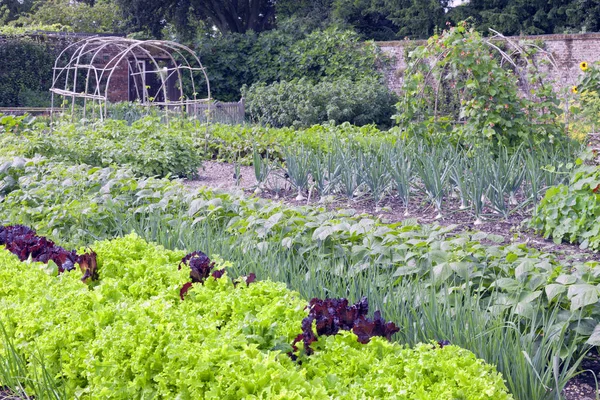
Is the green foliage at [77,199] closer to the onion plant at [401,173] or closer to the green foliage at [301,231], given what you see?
the green foliage at [301,231]

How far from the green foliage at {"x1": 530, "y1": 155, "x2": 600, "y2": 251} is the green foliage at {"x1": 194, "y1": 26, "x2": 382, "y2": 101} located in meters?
11.9

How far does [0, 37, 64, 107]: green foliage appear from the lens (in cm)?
1758

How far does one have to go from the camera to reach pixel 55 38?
1845 cm

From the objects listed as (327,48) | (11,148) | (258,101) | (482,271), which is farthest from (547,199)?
(327,48)

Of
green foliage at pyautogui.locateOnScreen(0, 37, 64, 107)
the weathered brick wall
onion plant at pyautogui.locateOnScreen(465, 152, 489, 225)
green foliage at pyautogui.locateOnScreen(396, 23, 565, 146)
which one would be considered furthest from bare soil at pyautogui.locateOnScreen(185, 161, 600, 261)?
green foliage at pyautogui.locateOnScreen(0, 37, 64, 107)

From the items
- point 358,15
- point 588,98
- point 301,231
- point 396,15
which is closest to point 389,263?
point 301,231

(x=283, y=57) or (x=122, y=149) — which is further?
(x=283, y=57)

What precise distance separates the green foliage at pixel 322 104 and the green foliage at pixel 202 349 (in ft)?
→ 34.8

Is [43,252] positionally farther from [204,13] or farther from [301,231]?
[204,13]

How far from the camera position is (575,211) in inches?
176

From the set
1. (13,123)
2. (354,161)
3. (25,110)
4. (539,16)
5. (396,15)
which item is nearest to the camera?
(354,161)

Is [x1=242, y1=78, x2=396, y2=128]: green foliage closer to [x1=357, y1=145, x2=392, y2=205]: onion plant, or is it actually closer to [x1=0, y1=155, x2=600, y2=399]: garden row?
[x1=357, y1=145, x2=392, y2=205]: onion plant

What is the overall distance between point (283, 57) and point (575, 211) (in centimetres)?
1441

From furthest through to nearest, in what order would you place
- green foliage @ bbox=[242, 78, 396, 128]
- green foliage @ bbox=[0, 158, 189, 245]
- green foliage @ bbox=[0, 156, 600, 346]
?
green foliage @ bbox=[242, 78, 396, 128] → green foliage @ bbox=[0, 158, 189, 245] → green foliage @ bbox=[0, 156, 600, 346]
